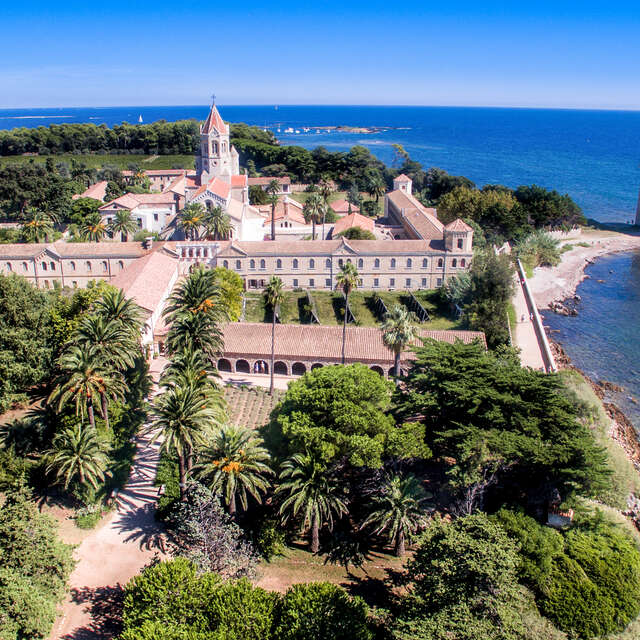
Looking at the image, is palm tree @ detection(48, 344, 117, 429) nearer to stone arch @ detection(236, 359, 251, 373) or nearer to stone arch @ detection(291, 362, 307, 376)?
stone arch @ detection(236, 359, 251, 373)

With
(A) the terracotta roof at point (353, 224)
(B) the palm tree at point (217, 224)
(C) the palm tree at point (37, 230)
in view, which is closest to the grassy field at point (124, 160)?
(C) the palm tree at point (37, 230)

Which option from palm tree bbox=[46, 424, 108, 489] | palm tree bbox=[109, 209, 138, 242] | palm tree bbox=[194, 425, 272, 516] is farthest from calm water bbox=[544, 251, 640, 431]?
palm tree bbox=[109, 209, 138, 242]

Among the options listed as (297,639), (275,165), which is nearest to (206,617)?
(297,639)

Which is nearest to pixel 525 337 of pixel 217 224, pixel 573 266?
pixel 217 224

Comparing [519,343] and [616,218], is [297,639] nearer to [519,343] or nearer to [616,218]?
[519,343]

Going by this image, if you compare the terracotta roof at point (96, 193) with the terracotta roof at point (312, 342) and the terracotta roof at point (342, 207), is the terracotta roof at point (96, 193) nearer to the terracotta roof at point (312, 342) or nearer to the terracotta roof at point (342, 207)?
the terracotta roof at point (342, 207)

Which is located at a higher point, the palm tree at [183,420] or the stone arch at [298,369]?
the palm tree at [183,420]
